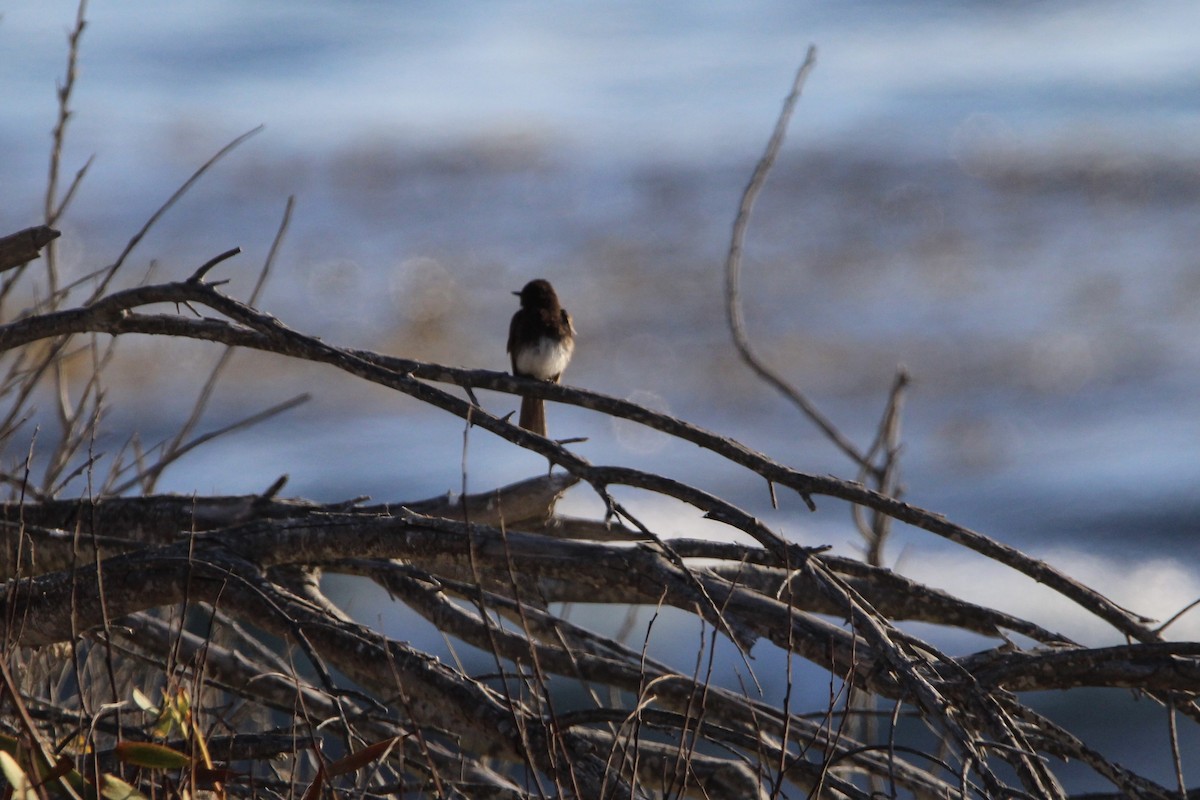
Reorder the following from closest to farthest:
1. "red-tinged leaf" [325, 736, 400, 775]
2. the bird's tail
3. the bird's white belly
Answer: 1. "red-tinged leaf" [325, 736, 400, 775]
2. the bird's tail
3. the bird's white belly

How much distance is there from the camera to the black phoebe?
22.6 feet

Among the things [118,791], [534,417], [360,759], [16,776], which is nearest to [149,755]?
[118,791]

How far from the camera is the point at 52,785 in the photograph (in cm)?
209

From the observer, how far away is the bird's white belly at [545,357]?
6875 millimetres

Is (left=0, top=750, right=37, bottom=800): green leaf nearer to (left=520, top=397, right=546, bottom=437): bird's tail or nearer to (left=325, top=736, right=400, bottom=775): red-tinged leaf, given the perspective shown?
(left=325, top=736, right=400, bottom=775): red-tinged leaf

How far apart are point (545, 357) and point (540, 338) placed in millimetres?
99

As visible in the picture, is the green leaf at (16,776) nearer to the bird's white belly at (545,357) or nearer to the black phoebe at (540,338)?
the black phoebe at (540,338)

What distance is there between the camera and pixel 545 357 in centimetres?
688

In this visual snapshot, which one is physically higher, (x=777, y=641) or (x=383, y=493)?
(x=383, y=493)

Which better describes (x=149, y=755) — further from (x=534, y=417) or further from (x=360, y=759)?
(x=534, y=417)

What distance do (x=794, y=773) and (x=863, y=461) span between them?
8.80 ft

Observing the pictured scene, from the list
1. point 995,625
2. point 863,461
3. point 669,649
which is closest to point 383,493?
point 669,649

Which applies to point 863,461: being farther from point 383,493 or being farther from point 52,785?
point 383,493

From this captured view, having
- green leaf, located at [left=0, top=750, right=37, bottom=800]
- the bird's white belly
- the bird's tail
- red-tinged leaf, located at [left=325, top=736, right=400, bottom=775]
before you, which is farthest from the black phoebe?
green leaf, located at [left=0, top=750, right=37, bottom=800]
